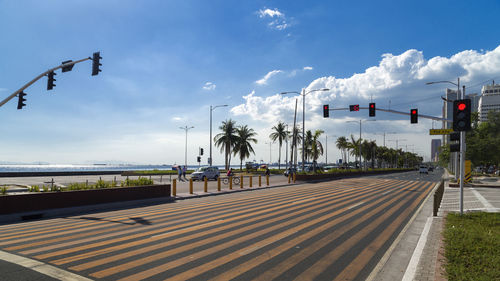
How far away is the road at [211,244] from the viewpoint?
5.50 meters

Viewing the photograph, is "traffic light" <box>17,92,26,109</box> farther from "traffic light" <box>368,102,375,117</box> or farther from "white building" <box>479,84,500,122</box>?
"white building" <box>479,84,500,122</box>

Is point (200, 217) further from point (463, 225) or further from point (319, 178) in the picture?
point (319, 178)

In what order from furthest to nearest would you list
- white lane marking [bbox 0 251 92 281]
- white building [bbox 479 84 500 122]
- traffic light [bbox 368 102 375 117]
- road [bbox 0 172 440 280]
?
white building [bbox 479 84 500 122]
traffic light [bbox 368 102 375 117]
road [bbox 0 172 440 280]
white lane marking [bbox 0 251 92 281]

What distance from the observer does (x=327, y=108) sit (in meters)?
24.7

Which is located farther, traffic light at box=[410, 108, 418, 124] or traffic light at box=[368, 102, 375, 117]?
traffic light at box=[368, 102, 375, 117]

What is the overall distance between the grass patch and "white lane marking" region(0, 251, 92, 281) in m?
6.47

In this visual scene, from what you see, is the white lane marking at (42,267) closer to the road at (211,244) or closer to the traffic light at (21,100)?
the road at (211,244)

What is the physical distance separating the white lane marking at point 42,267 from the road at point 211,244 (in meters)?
0.15

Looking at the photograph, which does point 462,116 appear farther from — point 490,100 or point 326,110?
point 490,100

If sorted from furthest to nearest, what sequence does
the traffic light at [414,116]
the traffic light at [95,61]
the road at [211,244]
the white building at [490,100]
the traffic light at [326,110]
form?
1. the white building at [490,100]
2. the traffic light at [326,110]
3. the traffic light at [414,116]
4. the traffic light at [95,61]
5. the road at [211,244]

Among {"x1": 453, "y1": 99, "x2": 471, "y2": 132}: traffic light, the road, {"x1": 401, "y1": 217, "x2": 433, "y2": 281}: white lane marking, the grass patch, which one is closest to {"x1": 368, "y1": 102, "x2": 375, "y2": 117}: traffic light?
{"x1": 453, "y1": 99, "x2": 471, "y2": 132}: traffic light

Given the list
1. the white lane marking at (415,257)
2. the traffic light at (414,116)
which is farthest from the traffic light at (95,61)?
the traffic light at (414,116)

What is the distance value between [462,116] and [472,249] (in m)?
6.32

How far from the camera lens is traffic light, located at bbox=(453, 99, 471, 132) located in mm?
10805
